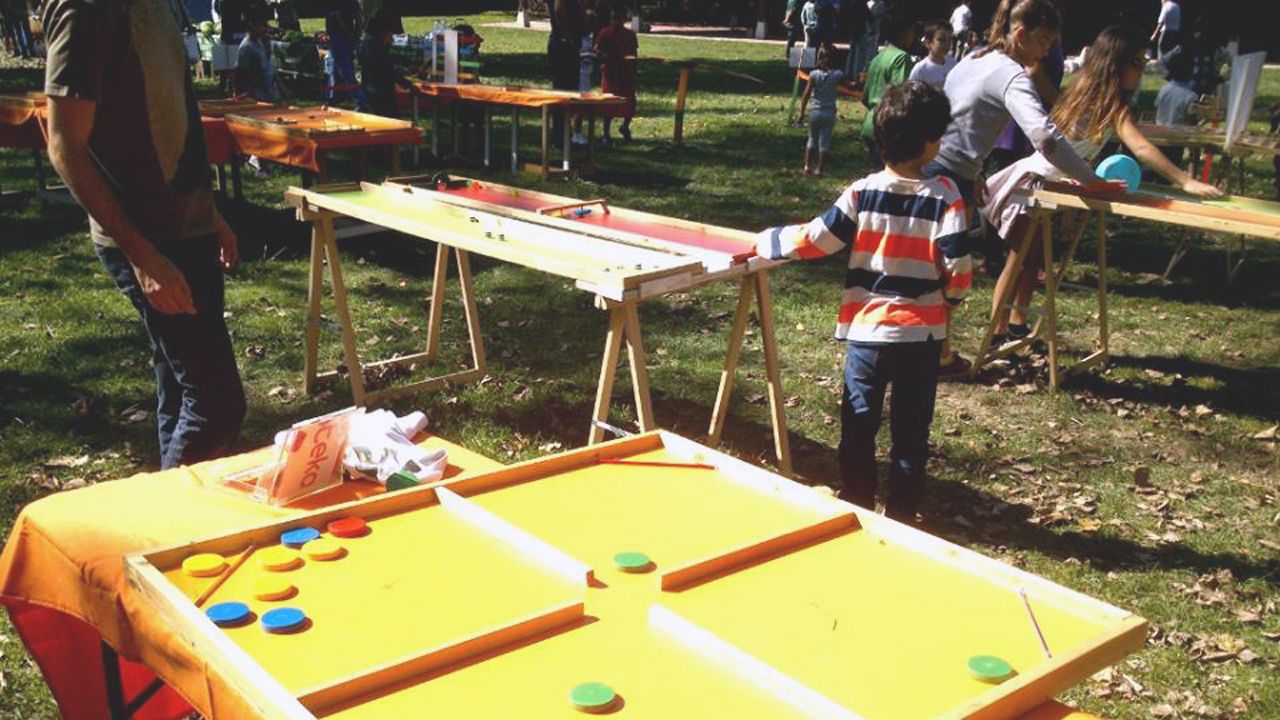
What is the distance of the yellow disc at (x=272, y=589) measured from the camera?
2082 millimetres

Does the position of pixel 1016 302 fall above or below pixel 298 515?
below

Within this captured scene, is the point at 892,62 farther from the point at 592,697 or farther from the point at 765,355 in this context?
the point at 592,697

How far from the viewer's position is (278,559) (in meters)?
2.22

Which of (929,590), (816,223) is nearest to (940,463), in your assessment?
(816,223)

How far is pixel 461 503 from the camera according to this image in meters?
2.47

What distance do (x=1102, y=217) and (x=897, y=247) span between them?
10.3 feet

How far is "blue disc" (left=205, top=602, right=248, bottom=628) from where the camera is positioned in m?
1.98

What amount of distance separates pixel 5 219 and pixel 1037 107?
8.09 m

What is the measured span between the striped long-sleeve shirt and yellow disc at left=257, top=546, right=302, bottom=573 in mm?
2103

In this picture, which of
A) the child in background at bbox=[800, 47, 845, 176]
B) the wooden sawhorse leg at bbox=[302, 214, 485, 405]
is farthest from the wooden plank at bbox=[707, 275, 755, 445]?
the child in background at bbox=[800, 47, 845, 176]

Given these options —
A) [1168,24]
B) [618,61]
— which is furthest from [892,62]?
[1168,24]

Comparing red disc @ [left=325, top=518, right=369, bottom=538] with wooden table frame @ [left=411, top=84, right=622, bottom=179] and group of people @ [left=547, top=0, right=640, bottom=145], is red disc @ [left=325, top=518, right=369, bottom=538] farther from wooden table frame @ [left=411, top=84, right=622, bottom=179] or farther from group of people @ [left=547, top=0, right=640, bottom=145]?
group of people @ [left=547, top=0, right=640, bottom=145]

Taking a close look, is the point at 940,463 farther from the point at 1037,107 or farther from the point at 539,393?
the point at 539,393

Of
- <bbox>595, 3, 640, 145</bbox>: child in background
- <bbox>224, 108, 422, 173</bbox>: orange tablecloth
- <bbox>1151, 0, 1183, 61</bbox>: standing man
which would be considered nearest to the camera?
<bbox>224, 108, 422, 173</bbox>: orange tablecloth
